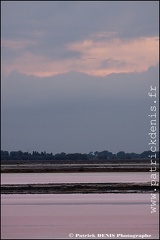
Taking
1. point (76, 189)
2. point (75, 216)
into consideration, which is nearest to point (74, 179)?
point (76, 189)

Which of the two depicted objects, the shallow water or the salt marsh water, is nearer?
the salt marsh water

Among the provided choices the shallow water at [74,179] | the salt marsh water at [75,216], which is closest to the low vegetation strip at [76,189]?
the salt marsh water at [75,216]

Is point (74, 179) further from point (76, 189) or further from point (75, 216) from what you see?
point (75, 216)

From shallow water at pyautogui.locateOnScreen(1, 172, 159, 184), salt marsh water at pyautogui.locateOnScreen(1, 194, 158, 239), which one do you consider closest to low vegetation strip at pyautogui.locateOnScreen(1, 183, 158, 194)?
salt marsh water at pyautogui.locateOnScreen(1, 194, 158, 239)

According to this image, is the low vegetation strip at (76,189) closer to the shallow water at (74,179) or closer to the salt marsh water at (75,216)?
the salt marsh water at (75,216)

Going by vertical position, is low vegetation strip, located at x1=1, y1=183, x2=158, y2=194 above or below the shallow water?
below

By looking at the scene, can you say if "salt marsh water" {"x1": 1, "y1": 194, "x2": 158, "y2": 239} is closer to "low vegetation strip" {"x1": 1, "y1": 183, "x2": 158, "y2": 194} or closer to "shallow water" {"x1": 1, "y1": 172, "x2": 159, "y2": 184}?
"low vegetation strip" {"x1": 1, "y1": 183, "x2": 158, "y2": 194}

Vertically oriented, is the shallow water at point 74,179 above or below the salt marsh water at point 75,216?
above

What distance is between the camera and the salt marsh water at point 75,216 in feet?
85.9

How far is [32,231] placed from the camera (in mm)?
26625

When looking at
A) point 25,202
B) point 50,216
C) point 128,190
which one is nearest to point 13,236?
point 50,216

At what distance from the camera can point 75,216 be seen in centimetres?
3136

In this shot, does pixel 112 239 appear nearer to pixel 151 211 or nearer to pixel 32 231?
pixel 32 231

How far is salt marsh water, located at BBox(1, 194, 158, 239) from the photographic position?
2619cm
